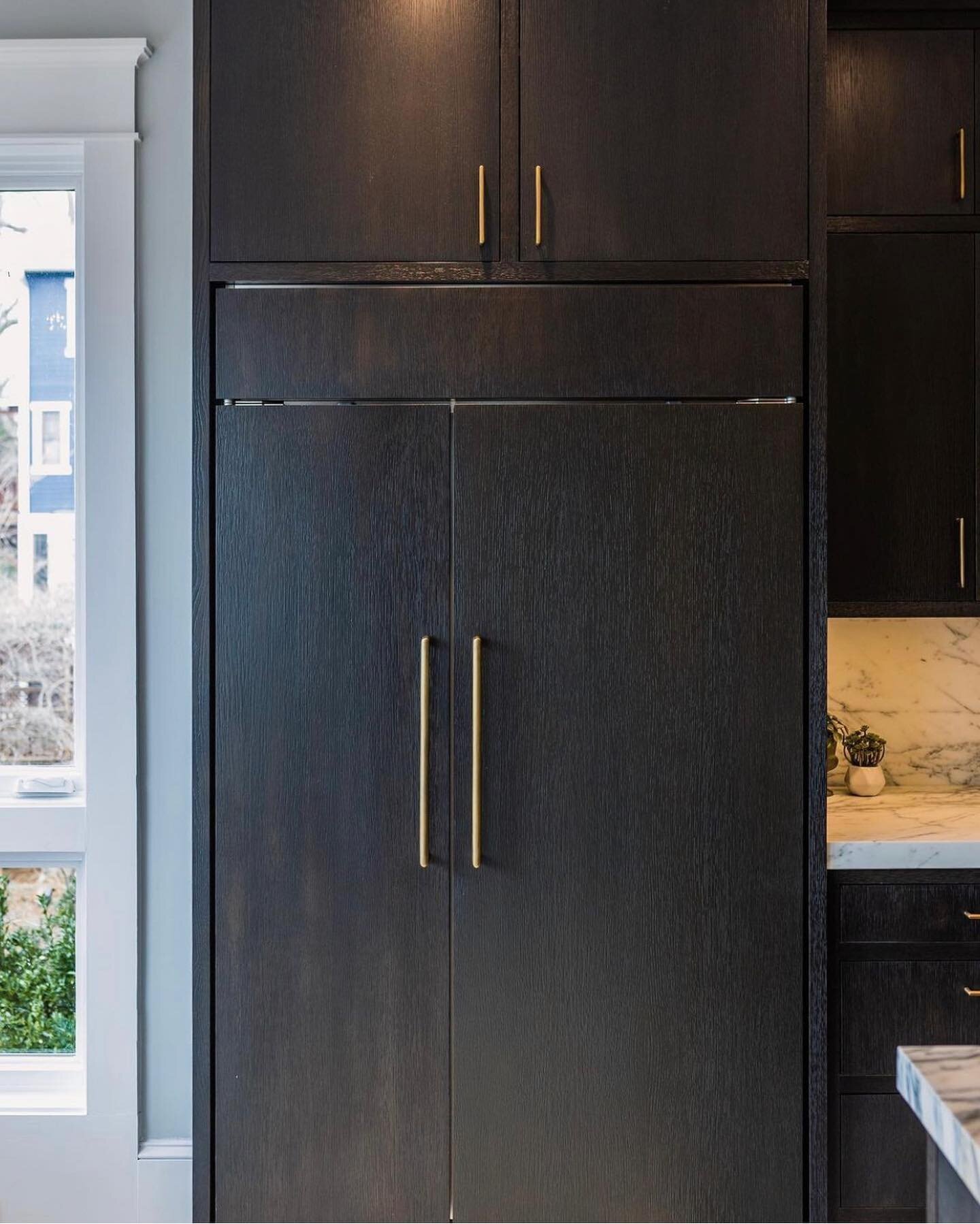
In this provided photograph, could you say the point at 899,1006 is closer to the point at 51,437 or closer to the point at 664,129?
the point at 664,129

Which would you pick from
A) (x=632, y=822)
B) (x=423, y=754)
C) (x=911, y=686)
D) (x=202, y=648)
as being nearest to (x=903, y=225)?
(x=911, y=686)

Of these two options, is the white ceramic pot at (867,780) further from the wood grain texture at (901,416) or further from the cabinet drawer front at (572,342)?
the cabinet drawer front at (572,342)

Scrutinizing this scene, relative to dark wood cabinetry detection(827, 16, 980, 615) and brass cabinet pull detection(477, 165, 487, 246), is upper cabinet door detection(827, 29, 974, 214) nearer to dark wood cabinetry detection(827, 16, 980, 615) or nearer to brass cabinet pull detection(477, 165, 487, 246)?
dark wood cabinetry detection(827, 16, 980, 615)

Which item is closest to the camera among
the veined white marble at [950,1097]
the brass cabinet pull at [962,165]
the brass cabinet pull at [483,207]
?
the veined white marble at [950,1097]

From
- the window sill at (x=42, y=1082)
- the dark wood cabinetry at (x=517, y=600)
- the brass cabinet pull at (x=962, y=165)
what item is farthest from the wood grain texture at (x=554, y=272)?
the window sill at (x=42, y=1082)

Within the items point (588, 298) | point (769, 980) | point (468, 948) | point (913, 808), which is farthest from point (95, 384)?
point (913, 808)

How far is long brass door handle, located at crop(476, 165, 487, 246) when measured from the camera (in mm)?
1770

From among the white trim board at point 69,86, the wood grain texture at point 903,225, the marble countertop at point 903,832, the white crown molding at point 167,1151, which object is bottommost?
the white crown molding at point 167,1151

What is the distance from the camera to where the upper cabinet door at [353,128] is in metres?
1.77

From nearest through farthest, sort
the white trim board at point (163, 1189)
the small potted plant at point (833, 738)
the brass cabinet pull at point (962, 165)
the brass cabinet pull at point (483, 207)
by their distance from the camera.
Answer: the brass cabinet pull at point (483, 207)
the brass cabinet pull at point (962, 165)
the white trim board at point (163, 1189)
the small potted plant at point (833, 738)

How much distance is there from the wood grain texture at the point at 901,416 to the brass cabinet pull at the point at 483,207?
796mm

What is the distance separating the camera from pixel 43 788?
2.26 metres

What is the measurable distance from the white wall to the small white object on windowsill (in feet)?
0.61

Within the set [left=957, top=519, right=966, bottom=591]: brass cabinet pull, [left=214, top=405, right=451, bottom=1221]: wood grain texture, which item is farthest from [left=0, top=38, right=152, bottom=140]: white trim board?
[left=957, top=519, right=966, bottom=591]: brass cabinet pull
